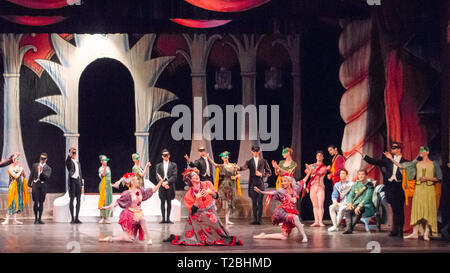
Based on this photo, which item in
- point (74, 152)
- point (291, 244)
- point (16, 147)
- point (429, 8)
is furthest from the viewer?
point (16, 147)

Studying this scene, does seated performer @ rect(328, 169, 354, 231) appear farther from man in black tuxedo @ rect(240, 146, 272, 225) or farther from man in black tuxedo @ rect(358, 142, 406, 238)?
man in black tuxedo @ rect(240, 146, 272, 225)

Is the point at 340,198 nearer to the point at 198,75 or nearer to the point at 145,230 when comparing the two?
the point at 145,230

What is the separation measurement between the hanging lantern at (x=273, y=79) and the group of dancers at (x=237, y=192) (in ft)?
4.41

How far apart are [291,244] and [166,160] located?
3.23 metres

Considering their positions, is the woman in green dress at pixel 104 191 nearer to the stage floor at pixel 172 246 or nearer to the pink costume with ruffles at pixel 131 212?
the stage floor at pixel 172 246

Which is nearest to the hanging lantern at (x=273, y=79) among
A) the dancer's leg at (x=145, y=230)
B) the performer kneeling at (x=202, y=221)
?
the performer kneeling at (x=202, y=221)

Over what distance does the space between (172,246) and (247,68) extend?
14.9 feet

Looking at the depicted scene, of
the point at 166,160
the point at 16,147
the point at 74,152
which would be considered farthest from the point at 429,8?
the point at 16,147

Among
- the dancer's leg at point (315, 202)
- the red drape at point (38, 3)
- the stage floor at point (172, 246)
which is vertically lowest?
the stage floor at point (172, 246)

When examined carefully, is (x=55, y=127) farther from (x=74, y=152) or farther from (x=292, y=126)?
(x=292, y=126)

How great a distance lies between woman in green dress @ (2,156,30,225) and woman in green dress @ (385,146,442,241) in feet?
18.5

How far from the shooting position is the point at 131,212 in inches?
383

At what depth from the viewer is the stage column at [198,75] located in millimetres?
13062
